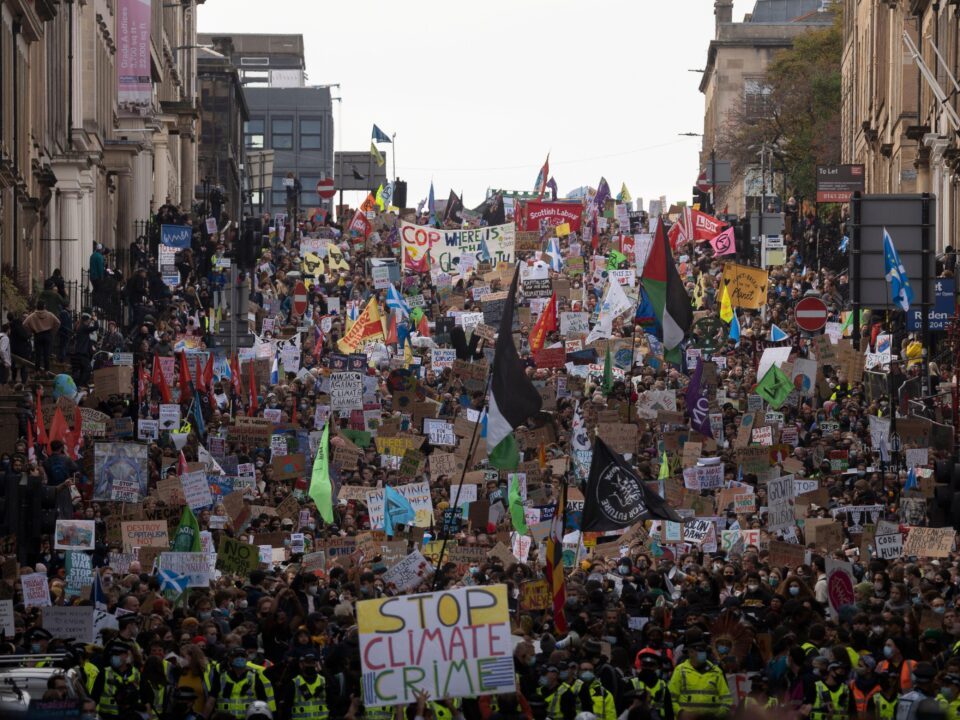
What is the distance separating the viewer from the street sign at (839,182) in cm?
6312

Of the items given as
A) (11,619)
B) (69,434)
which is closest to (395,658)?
(11,619)

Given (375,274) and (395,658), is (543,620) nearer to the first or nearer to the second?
(395,658)

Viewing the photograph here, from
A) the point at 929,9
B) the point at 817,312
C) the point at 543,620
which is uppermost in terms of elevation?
the point at 929,9

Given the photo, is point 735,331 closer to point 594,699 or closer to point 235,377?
point 235,377

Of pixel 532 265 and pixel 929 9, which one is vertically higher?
pixel 929 9

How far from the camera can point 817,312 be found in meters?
38.7

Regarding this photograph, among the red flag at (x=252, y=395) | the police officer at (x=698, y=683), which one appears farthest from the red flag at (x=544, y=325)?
the police officer at (x=698, y=683)

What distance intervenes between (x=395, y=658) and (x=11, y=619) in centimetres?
501

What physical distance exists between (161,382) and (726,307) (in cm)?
1360

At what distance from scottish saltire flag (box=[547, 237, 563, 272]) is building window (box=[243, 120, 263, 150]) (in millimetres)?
101156

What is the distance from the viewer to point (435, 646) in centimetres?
1566

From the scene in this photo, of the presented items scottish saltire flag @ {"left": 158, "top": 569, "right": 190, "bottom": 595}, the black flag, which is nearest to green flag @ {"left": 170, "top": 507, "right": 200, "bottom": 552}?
scottish saltire flag @ {"left": 158, "top": 569, "right": 190, "bottom": 595}

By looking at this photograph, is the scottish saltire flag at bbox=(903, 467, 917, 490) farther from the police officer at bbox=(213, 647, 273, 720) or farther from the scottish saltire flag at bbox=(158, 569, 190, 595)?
the police officer at bbox=(213, 647, 273, 720)

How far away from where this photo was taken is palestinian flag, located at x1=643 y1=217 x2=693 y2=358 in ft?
103
